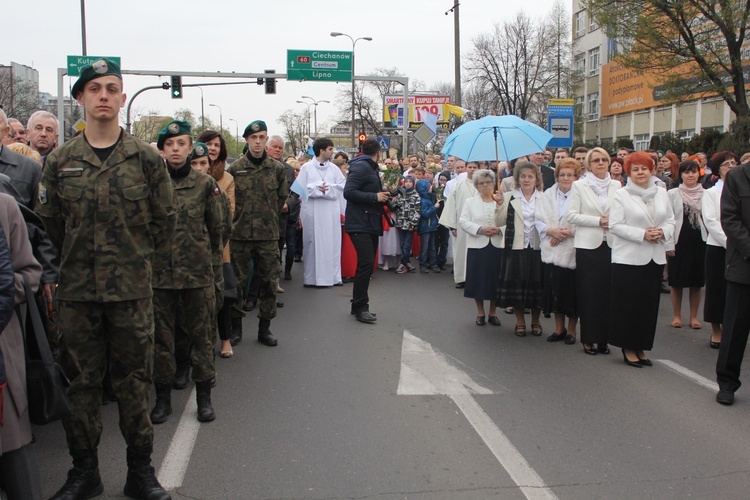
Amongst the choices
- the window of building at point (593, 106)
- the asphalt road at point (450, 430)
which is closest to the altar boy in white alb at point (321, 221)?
the asphalt road at point (450, 430)

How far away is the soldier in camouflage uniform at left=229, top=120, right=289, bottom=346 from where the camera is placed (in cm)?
718

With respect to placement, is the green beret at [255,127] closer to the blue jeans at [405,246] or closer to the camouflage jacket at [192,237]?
A: the camouflage jacket at [192,237]

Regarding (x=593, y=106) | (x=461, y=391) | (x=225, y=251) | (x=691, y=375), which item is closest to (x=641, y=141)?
(x=593, y=106)

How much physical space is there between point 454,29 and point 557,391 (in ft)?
84.0

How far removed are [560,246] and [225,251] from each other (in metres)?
3.37

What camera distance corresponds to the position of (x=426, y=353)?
7.29 metres

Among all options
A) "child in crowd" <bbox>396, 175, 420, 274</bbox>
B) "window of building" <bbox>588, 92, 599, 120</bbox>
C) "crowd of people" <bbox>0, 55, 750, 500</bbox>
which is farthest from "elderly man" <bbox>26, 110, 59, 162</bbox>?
"window of building" <bbox>588, 92, 599, 120</bbox>

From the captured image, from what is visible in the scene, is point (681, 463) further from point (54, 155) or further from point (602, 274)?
point (54, 155)

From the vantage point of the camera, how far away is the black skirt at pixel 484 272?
845 cm

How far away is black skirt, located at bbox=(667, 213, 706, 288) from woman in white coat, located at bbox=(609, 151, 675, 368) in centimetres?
217

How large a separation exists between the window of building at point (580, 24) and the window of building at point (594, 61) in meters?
2.82

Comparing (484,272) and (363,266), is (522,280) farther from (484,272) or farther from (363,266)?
(363,266)

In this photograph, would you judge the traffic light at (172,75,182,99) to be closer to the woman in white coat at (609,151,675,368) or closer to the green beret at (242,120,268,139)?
the green beret at (242,120,268,139)

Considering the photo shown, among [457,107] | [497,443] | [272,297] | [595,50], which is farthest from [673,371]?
[595,50]
